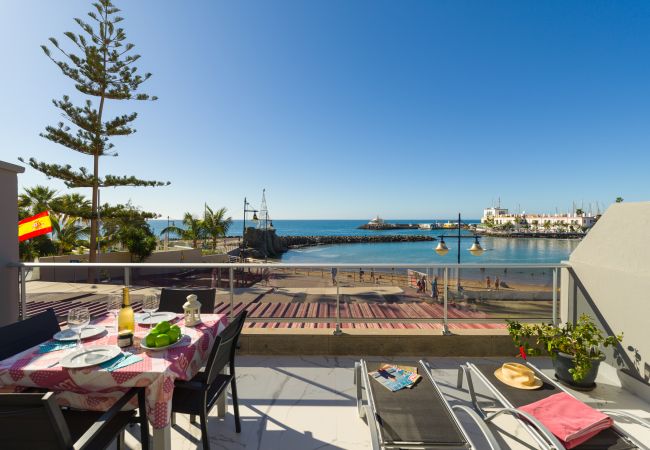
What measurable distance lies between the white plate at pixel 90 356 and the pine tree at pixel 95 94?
14.3 metres

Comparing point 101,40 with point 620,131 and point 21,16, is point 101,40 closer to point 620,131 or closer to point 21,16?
point 21,16

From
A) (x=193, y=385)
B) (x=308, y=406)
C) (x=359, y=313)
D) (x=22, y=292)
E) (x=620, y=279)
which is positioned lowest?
(x=359, y=313)

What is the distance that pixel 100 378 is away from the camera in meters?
1.43

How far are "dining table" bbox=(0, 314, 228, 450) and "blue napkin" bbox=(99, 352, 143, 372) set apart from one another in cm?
1

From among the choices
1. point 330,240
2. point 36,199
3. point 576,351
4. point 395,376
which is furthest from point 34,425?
point 330,240

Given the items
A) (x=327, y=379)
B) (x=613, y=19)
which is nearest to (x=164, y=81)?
(x=327, y=379)

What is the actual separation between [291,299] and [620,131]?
26.6 m

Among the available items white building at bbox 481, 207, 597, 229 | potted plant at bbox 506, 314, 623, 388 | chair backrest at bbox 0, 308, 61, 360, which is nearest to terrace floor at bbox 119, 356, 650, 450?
potted plant at bbox 506, 314, 623, 388

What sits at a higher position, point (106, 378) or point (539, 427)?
point (106, 378)

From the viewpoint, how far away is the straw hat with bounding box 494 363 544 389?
207cm

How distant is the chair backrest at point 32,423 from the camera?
100 centimetres

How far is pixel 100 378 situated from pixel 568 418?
255 cm

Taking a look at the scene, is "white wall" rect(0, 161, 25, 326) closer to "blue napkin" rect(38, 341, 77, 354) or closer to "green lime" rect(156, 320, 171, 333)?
"blue napkin" rect(38, 341, 77, 354)

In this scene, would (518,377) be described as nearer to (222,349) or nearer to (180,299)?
(222,349)
